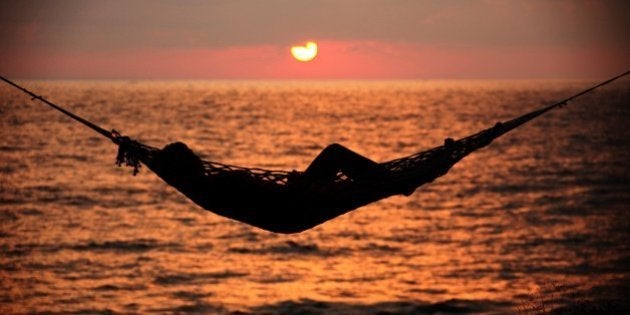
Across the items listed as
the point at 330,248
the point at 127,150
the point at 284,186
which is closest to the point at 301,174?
the point at 284,186

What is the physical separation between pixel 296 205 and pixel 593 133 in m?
42.9

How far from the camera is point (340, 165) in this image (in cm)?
566

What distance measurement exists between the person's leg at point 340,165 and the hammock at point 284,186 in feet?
0.18

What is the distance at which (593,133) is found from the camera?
148 ft

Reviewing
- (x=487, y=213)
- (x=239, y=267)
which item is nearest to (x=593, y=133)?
(x=487, y=213)

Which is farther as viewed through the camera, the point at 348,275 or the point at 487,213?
the point at 487,213

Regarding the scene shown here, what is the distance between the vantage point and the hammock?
17.8ft

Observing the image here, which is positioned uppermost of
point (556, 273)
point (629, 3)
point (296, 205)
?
point (629, 3)

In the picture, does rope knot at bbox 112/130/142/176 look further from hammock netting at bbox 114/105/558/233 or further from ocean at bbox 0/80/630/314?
ocean at bbox 0/80/630/314

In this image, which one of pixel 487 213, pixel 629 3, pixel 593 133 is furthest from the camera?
pixel 629 3

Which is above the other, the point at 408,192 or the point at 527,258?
the point at 408,192

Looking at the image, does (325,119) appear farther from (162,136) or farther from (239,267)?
(239,267)

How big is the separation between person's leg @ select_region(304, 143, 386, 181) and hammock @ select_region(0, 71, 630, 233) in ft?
0.18

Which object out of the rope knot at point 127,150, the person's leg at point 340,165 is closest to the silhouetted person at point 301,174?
the person's leg at point 340,165
